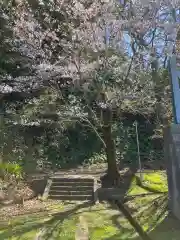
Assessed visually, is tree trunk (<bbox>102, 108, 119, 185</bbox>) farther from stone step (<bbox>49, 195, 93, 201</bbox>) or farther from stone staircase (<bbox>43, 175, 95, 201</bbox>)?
stone step (<bbox>49, 195, 93, 201</bbox>)

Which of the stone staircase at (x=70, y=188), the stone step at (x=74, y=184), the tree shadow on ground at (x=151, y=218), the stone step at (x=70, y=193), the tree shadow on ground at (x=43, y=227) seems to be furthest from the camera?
the stone step at (x=74, y=184)

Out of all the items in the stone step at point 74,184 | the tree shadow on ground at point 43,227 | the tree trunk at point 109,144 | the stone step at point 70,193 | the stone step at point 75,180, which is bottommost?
the tree shadow on ground at point 43,227

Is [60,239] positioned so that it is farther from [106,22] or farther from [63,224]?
[106,22]

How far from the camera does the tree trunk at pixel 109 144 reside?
38.9 ft

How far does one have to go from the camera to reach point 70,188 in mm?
12102

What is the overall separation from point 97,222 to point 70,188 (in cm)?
353

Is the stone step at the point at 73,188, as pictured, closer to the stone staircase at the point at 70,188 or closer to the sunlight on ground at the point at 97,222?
the stone staircase at the point at 70,188

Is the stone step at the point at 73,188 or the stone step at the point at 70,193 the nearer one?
the stone step at the point at 70,193

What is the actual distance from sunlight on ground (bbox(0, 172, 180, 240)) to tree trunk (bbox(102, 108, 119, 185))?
158cm

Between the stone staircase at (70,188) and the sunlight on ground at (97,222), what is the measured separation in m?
0.67

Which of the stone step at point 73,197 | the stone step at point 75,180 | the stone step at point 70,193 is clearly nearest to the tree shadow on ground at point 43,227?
the stone step at point 73,197

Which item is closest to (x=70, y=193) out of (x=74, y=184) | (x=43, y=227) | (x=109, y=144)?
(x=74, y=184)

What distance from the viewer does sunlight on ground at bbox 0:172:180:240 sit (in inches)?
301

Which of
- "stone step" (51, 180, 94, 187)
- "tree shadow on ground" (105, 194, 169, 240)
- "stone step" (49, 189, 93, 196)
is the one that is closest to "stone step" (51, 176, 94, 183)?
"stone step" (51, 180, 94, 187)
